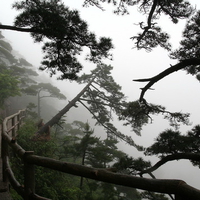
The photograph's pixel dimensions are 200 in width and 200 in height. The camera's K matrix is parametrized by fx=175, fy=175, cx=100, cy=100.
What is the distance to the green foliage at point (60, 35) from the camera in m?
4.08

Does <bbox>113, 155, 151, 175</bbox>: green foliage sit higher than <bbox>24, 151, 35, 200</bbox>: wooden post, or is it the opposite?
<bbox>113, 155, 151, 175</bbox>: green foliage

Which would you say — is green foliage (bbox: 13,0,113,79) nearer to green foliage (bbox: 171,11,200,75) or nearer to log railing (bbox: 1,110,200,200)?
green foliage (bbox: 171,11,200,75)

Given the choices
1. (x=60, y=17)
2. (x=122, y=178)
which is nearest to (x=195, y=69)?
(x=60, y=17)

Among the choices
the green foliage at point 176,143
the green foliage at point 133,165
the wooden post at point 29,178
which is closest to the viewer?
the wooden post at point 29,178

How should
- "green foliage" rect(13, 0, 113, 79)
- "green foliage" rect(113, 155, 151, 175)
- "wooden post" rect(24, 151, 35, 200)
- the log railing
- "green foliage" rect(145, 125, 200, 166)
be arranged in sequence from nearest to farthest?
1. the log railing
2. "wooden post" rect(24, 151, 35, 200)
3. "green foliage" rect(13, 0, 113, 79)
4. "green foliage" rect(145, 125, 200, 166)
5. "green foliage" rect(113, 155, 151, 175)

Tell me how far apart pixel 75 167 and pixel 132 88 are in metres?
189

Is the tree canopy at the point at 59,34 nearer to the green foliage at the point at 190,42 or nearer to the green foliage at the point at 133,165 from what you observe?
the green foliage at the point at 190,42

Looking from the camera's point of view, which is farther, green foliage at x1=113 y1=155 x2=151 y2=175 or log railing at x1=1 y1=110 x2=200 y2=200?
green foliage at x1=113 y1=155 x2=151 y2=175

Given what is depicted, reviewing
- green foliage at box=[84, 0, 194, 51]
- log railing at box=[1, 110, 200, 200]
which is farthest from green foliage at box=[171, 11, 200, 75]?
log railing at box=[1, 110, 200, 200]

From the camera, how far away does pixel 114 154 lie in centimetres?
1303

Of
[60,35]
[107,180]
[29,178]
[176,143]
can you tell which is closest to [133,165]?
[176,143]

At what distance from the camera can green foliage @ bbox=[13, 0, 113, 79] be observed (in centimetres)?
408

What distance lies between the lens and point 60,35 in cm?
416

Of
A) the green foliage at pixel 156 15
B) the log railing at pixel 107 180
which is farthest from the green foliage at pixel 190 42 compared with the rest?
the log railing at pixel 107 180
